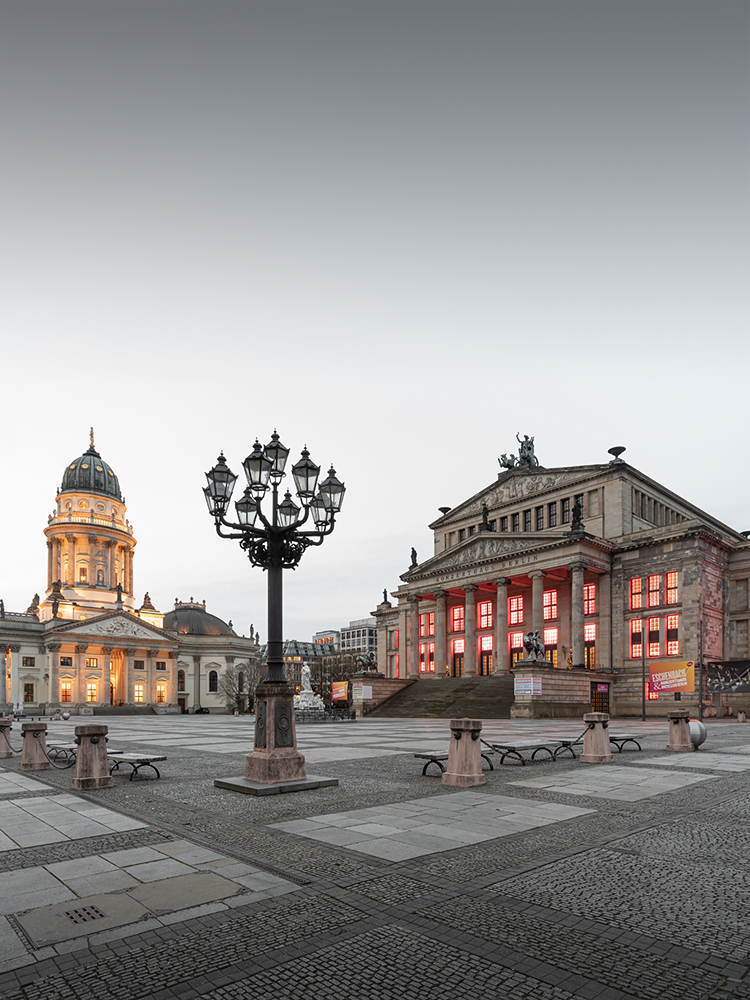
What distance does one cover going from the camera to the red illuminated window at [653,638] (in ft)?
185

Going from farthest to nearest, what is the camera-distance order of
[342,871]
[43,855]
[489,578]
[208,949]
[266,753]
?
1. [489,578]
2. [266,753]
3. [43,855]
4. [342,871]
5. [208,949]

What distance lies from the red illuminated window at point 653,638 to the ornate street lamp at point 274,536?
49056 millimetres

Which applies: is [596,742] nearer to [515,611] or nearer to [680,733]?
[680,733]

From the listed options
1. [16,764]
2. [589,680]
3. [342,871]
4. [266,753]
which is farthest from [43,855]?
[589,680]

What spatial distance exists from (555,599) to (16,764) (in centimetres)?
5291

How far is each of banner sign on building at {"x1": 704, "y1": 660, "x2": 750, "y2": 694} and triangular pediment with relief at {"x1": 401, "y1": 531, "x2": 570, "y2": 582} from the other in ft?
46.3

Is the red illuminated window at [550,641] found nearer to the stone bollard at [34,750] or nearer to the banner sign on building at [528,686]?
the banner sign on building at [528,686]

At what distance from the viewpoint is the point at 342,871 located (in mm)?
7453

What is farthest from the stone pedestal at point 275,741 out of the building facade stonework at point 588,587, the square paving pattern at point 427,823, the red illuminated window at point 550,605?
the red illuminated window at point 550,605

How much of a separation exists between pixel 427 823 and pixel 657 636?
51.8 meters

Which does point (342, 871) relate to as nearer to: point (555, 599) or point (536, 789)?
point (536, 789)

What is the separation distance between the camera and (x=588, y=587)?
6253cm

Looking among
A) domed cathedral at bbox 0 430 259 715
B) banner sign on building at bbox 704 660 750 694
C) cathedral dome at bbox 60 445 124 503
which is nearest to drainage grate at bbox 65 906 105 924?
banner sign on building at bbox 704 660 750 694

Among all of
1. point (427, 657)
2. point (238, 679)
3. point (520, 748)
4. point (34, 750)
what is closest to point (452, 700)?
point (427, 657)
